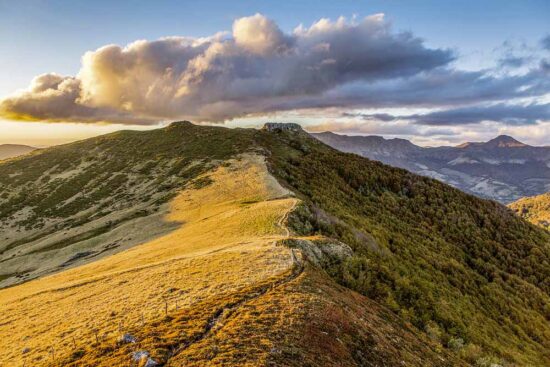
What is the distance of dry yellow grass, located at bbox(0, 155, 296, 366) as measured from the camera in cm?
1766

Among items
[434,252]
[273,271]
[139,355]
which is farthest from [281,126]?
[139,355]

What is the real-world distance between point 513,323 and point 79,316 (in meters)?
38.2

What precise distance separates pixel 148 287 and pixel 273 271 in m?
Answer: 8.02

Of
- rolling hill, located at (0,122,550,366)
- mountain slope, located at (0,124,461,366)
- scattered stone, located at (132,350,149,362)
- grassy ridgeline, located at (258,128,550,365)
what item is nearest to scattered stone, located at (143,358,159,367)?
rolling hill, located at (0,122,550,366)

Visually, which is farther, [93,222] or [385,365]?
[93,222]

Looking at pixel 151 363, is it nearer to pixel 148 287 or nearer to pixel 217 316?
pixel 217 316

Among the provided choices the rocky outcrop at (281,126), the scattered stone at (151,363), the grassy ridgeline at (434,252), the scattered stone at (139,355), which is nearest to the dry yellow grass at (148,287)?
the scattered stone at (139,355)

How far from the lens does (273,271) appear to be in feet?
73.2

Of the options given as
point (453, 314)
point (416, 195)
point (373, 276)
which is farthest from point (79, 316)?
point (416, 195)

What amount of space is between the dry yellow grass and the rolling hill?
158 millimetres

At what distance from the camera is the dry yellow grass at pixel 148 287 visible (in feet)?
57.9

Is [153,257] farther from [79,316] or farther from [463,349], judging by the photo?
[463,349]

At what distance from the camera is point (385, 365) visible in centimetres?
1530

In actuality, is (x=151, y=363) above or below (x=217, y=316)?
A: above
